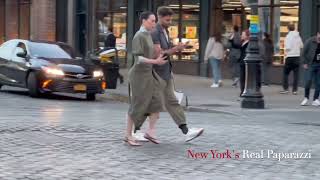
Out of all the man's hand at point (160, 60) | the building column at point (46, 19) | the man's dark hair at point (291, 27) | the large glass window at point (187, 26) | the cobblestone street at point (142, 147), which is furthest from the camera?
the building column at point (46, 19)

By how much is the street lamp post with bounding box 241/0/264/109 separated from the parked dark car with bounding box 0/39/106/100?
4056mm

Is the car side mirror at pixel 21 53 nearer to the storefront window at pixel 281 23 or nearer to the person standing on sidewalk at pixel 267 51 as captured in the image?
the person standing on sidewalk at pixel 267 51

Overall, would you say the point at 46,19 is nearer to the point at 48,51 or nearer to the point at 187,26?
the point at 187,26

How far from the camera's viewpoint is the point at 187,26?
25.8 metres

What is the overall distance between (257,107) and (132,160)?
25.3 feet

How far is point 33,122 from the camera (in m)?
11.7

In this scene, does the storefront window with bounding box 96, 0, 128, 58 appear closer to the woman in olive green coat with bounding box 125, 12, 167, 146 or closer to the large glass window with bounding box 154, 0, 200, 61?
the large glass window with bounding box 154, 0, 200, 61

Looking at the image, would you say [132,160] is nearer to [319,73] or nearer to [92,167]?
[92,167]

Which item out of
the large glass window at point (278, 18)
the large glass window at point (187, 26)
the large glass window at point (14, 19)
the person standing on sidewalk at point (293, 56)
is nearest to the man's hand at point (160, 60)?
the person standing on sidewalk at point (293, 56)

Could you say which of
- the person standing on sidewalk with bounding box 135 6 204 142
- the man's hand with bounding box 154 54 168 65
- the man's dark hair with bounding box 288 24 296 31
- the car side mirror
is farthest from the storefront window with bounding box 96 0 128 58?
the man's hand with bounding box 154 54 168 65

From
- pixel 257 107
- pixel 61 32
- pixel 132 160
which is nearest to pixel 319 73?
pixel 257 107

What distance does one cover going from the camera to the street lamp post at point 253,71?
15594 mm

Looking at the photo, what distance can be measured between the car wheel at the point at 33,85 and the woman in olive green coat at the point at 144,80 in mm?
8525

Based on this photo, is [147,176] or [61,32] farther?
[61,32]
